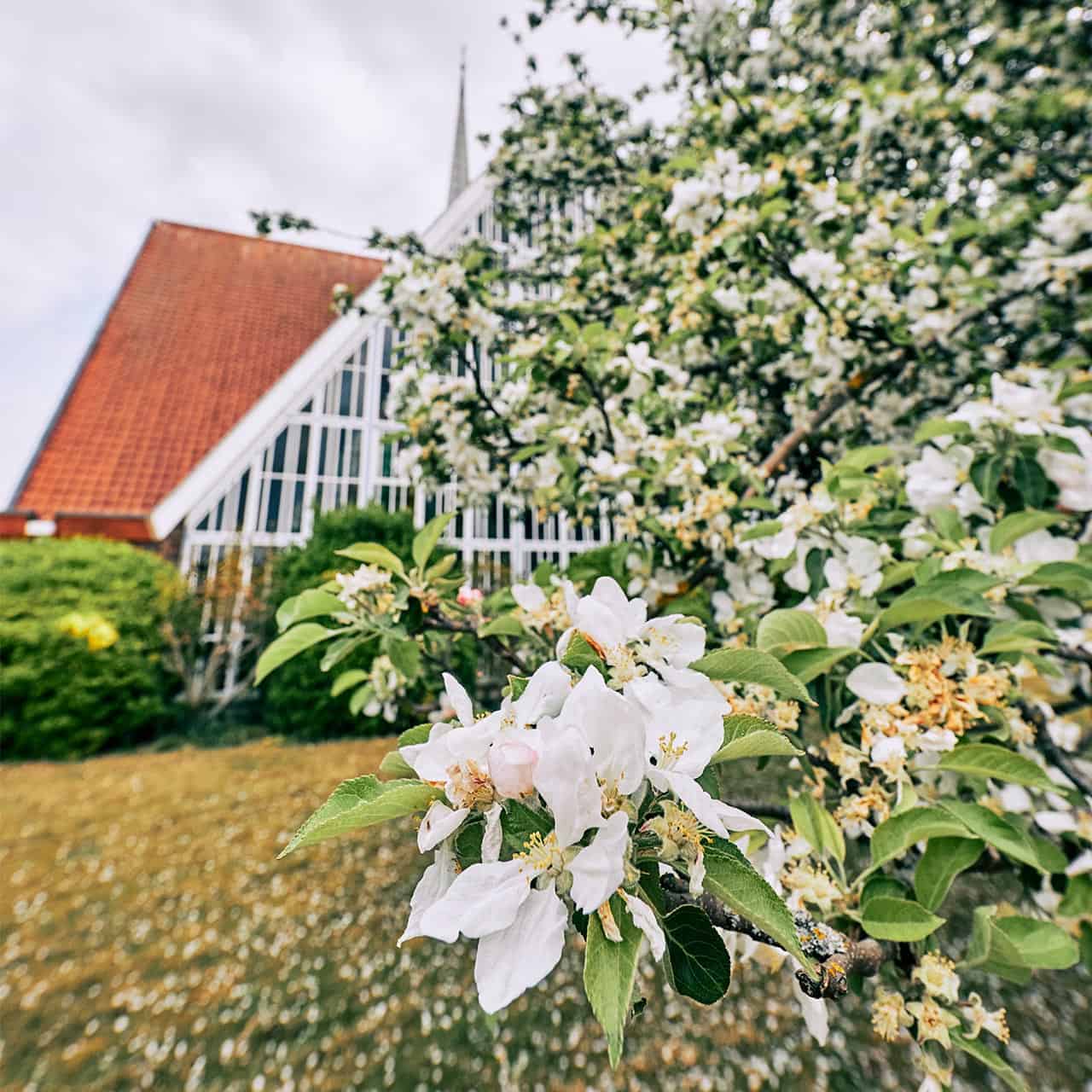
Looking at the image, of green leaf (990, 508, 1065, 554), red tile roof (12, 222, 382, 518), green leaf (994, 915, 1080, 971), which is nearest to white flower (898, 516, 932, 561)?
green leaf (990, 508, 1065, 554)

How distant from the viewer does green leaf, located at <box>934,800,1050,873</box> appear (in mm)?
969

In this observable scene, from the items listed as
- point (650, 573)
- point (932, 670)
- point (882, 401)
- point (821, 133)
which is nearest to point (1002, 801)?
point (932, 670)

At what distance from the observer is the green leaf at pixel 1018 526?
1.27 meters

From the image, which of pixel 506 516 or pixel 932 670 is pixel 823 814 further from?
pixel 506 516

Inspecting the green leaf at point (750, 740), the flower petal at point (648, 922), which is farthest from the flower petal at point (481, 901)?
the green leaf at point (750, 740)

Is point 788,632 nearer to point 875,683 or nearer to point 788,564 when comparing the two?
point 875,683

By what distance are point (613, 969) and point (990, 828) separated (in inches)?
32.4

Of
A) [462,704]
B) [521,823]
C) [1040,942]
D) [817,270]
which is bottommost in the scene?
[1040,942]

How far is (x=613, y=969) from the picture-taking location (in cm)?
55

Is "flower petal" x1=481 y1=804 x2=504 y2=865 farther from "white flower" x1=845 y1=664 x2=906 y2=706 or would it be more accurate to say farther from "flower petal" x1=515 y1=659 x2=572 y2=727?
"white flower" x1=845 y1=664 x2=906 y2=706

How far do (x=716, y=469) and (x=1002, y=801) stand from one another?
47.6 inches

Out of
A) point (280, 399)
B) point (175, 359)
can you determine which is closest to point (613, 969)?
point (280, 399)

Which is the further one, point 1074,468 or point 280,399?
point 280,399

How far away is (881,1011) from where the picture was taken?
99cm
